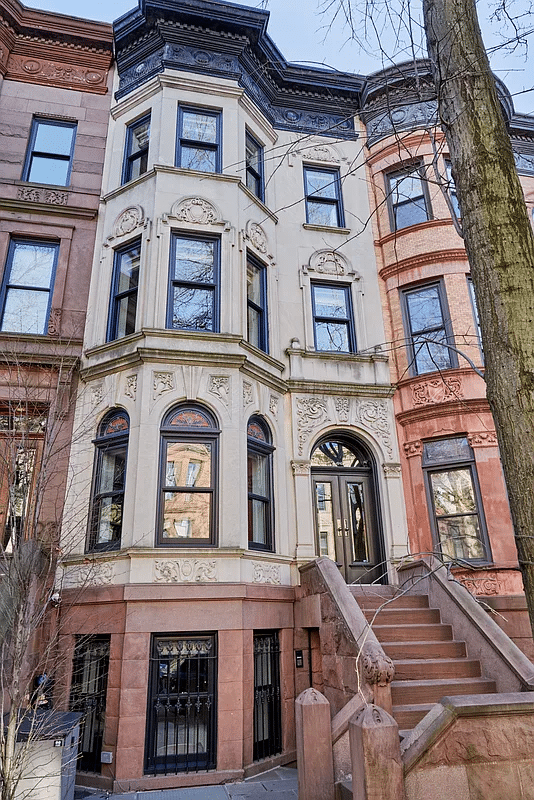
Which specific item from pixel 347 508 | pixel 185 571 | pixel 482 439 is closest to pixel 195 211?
pixel 347 508

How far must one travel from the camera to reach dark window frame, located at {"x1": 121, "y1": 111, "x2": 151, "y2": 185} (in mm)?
11969

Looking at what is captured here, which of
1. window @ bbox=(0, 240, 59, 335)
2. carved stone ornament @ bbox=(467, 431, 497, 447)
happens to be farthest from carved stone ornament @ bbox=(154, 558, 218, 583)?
carved stone ornament @ bbox=(467, 431, 497, 447)

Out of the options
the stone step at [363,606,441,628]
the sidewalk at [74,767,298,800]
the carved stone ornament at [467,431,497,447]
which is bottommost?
the sidewalk at [74,767,298,800]

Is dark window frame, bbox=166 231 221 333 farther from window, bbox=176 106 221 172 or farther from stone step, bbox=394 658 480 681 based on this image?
stone step, bbox=394 658 480 681

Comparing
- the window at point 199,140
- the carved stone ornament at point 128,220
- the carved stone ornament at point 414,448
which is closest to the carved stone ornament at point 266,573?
the carved stone ornament at point 414,448

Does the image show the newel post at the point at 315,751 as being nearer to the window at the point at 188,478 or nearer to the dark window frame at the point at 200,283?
the window at the point at 188,478

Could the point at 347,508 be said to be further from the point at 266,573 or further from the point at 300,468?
the point at 266,573

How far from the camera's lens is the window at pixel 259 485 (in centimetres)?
960

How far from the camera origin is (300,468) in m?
10.7

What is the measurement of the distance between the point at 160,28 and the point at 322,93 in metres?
4.22

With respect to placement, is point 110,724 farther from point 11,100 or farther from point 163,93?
point 11,100

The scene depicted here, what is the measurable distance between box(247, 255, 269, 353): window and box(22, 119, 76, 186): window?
455 centimetres

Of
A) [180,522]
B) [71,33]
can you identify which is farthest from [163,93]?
[180,522]

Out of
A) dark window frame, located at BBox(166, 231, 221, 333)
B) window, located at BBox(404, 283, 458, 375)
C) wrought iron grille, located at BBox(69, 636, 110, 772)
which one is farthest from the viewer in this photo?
window, located at BBox(404, 283, 458, 375)
